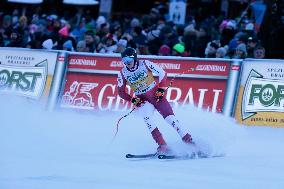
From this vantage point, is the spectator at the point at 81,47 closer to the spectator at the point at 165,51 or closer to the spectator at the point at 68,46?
the spectator at the point at 68,46

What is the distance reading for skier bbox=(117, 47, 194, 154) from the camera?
43.3 feet

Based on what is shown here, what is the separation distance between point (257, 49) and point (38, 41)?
20.6 ft

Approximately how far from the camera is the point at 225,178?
1112cm

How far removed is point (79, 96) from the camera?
17266 mm

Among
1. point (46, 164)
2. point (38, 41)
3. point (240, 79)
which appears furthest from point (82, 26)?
point (46, 164)

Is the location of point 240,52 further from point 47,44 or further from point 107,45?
point 47,44

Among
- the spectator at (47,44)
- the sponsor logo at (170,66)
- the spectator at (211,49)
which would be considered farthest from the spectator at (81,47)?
the spectator at (211,49)

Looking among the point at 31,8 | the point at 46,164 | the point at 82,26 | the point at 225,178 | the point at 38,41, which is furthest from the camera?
the point at 31,8

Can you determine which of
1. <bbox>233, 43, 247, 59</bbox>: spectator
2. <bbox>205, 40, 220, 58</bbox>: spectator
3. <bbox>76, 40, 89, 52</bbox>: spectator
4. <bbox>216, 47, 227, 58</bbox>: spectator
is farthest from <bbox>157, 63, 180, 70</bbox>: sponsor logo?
<bbox>76, 40, 89, 52</bbox>: spectator

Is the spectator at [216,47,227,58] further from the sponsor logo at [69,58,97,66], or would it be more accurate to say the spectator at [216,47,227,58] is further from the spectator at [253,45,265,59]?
the sponsor logo at [69,58,97,66]

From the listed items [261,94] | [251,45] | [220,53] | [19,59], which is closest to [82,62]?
[19,59]

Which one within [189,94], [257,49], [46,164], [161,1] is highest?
[161,1]

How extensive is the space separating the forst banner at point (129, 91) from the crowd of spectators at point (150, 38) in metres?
0.69

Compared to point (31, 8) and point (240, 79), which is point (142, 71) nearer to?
point (240, 79)
